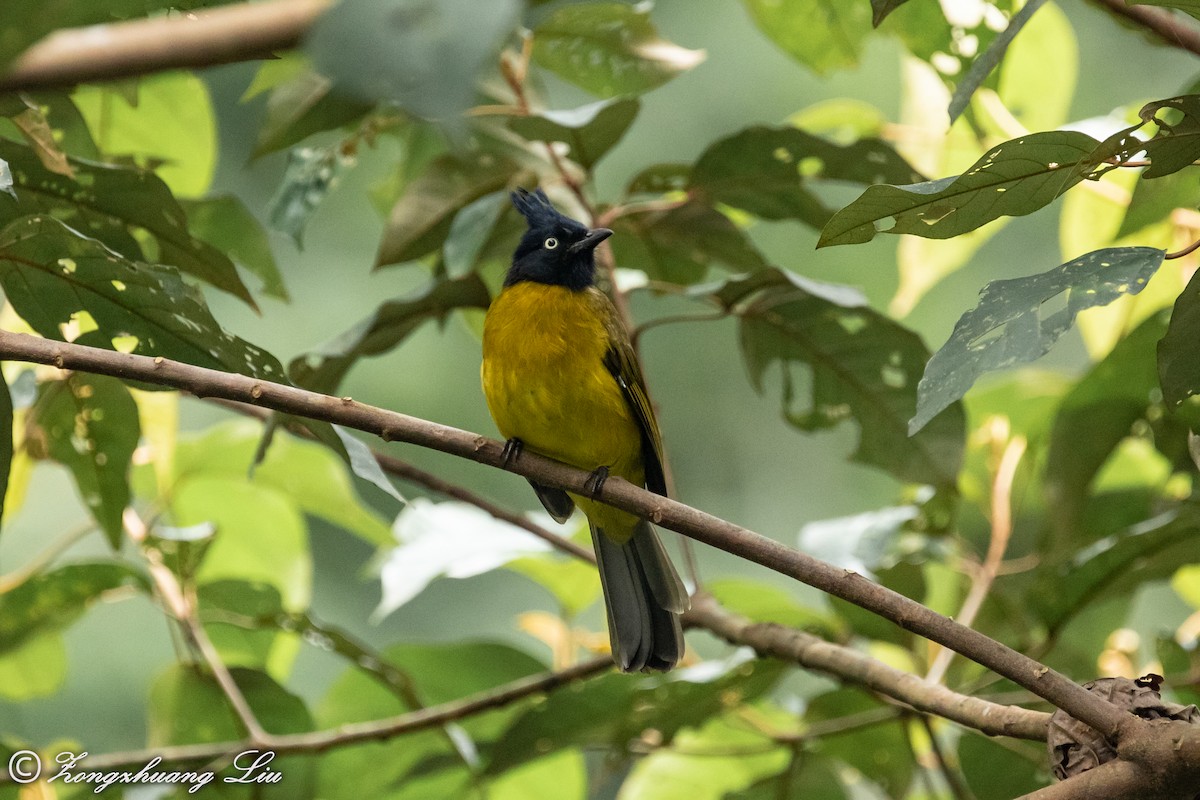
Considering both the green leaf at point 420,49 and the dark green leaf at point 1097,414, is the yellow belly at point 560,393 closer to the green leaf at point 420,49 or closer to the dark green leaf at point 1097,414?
the dark green leaf at point 1097,414

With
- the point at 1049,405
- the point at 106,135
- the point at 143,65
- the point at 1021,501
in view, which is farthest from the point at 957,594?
the point at 143,65

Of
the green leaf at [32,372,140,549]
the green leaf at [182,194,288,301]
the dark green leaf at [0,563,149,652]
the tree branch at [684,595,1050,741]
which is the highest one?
the green leaf at [182,194,288,301]

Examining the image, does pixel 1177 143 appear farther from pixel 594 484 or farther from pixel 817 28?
pixel 817 28

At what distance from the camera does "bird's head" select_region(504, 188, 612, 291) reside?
8.72 feet

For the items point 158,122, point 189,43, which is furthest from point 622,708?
point 189,43

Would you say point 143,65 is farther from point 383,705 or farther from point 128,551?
point 128,551

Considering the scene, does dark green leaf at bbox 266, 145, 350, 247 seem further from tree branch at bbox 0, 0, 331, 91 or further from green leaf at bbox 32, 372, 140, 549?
tree branch at bbox 0, 0, 331, 91

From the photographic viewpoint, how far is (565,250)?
2723mm

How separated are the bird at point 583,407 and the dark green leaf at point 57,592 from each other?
0.87 meters

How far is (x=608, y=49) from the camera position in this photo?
7.80 ft

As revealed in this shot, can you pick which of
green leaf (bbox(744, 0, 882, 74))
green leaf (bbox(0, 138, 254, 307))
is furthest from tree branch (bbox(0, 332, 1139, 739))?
green leaf (bbox(744, 0, 882, 74))

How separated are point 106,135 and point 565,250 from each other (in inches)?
41.1

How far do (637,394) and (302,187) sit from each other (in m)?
0.85

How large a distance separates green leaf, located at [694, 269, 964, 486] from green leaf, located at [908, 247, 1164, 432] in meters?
A: 0.82
